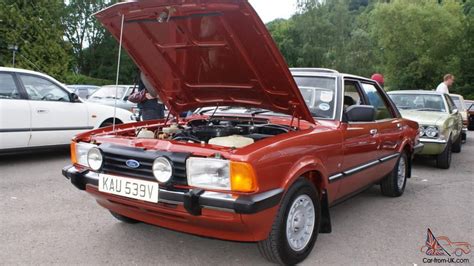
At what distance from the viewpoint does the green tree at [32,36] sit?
84.2ft

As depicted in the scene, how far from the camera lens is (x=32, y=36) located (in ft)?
88.8

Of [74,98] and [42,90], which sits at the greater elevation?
[42,90]

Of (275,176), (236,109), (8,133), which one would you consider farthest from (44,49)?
(275,176)

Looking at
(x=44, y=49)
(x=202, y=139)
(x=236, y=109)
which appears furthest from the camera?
(x=44, y=49)

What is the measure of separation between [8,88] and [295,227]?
5.26 m

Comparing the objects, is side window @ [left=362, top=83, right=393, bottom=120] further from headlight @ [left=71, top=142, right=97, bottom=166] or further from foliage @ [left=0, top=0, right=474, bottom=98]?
foliage @ [left=0, top=0, right=474, bottom=98]

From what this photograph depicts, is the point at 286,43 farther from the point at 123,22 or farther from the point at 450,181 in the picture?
the point at 123,22

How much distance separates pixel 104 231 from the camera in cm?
379

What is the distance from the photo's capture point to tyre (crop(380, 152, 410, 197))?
526 cm

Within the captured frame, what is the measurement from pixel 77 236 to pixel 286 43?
150 ft

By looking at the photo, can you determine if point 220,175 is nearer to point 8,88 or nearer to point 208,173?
point 208,173

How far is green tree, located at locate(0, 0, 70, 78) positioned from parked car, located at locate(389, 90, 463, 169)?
22.2 meters

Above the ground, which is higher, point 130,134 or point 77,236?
point 130,134

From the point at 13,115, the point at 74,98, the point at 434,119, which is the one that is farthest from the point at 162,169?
the point at 434,119
